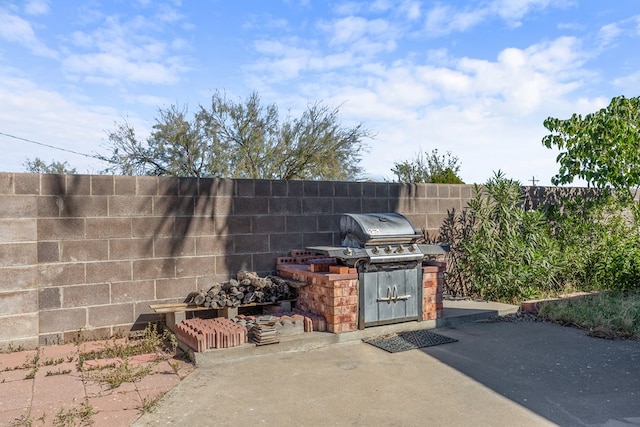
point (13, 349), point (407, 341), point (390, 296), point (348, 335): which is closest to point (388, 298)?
point (390, 296)

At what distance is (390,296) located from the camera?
5.51 metres

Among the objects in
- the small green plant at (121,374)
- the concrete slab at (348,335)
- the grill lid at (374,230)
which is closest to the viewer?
the small green plant at (121,374)

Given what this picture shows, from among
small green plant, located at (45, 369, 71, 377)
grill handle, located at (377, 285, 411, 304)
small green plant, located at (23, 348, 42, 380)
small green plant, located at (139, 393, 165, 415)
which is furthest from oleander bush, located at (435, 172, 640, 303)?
small green plant, located at (23, 348, 42, 380)

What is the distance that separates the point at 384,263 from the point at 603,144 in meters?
5.18

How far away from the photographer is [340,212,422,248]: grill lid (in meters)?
5.41

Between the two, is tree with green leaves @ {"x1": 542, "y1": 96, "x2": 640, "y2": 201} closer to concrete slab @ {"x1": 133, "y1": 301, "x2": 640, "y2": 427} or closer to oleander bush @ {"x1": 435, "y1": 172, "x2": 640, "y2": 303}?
oleander bush @ {"x1": 435, "y1": 172, "x2": 640, "y2": 303}

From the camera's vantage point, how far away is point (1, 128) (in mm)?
17469

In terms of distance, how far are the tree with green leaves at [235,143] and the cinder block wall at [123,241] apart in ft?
41.2

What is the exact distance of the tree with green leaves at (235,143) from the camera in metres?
18.7

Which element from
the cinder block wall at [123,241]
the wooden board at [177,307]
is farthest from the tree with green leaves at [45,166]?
the wooden board at [177,307]

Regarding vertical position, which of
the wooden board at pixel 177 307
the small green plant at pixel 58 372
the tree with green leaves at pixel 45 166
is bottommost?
the small green plant at pixel 58 372

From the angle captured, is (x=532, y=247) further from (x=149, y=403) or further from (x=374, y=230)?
(x=149, y=403)

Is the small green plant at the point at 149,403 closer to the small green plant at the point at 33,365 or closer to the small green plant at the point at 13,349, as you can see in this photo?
the small green plant at the point at 33,365

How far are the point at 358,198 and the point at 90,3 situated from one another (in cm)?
560
